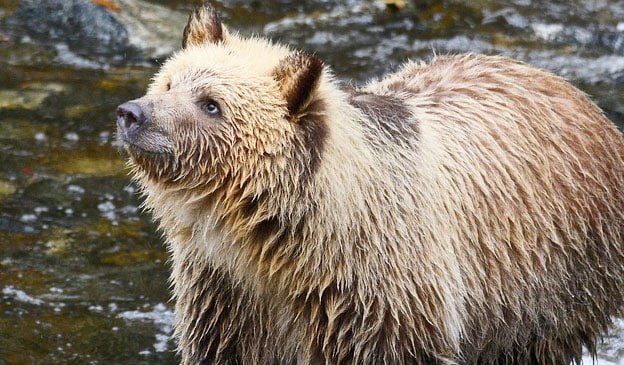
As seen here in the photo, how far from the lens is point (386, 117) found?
5922 millimetres

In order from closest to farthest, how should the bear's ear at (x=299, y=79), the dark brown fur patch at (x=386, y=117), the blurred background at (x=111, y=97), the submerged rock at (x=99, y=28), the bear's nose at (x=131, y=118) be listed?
the bear's nose at (x=131, y=118) < the bear's ear at (x=299, y=79) < the dark brown fur patch at (x=386, y=117) < the blurred background at (x=111, y=97) < the submerged rock at (x=99, y=28)

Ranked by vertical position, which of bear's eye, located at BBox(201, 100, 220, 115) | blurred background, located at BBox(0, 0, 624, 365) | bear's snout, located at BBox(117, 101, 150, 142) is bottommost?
blurred background, located at BBox(0, 0, 624, 365)

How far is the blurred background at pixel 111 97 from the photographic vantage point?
25.5 feet

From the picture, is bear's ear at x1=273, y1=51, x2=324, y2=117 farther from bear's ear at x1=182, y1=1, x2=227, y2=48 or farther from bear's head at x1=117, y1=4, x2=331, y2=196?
bear's ear at x1=182, y1=1, x2=227, y2=48

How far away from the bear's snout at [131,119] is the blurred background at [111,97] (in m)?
2.58

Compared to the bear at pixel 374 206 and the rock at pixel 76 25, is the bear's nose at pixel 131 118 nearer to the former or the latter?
the bear at pixel 374 206

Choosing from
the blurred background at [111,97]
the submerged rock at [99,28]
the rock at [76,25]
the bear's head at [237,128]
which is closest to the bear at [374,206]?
the bear's head at [237,128]

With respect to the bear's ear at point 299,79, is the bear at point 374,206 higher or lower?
lower

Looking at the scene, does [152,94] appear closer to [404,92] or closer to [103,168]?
[404,92]

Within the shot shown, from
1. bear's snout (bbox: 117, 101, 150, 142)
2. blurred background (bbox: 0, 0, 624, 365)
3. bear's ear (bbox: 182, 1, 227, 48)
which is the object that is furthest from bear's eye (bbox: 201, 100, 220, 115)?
blurred background (bbox: 0, 0, 624, 365)

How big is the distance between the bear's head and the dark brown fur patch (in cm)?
41

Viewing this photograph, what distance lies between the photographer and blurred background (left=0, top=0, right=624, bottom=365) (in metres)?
7.79

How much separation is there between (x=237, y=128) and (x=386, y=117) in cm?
91

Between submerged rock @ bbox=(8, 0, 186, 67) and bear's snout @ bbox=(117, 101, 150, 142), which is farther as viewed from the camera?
submerged rock @ bbox=(8, 0, 186, 67)
